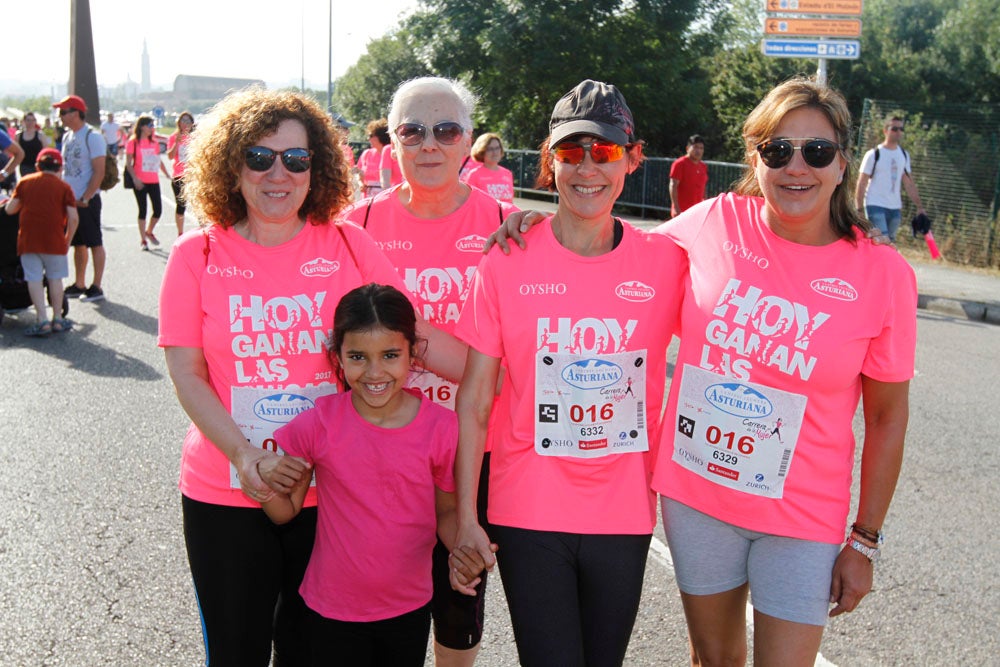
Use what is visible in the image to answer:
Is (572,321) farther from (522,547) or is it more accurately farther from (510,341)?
(522,547)

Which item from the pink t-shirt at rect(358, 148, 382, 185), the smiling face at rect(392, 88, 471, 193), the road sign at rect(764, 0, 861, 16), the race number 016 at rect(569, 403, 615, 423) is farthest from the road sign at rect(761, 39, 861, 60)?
the race number 016 at rect(569, 403, 615, 423)

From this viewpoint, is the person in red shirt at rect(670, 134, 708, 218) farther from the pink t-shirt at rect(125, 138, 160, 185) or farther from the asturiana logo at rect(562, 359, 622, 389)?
the asturiana logo at rect(562, 359, 622, 389)

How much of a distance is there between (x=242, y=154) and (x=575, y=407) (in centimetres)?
118

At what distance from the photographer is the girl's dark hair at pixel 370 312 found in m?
2.56

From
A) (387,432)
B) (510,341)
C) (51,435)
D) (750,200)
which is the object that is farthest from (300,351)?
(51,435)

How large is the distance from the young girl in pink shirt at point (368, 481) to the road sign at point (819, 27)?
45.2 feet

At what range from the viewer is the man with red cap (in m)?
10.5

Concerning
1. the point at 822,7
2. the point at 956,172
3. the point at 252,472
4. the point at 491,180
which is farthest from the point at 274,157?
the point at 956,172

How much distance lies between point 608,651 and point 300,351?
119cm

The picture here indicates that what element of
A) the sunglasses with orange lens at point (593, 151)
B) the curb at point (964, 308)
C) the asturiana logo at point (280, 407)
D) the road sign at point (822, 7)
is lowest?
the curb at point (964, 308)

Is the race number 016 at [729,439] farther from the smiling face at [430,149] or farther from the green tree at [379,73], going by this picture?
the green tree at [379,73]

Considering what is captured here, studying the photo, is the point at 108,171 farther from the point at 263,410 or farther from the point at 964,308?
the point at 964,308

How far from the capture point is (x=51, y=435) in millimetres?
6160

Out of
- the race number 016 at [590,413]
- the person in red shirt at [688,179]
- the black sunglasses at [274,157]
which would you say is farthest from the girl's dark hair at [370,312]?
the person in red shirt at [688,179]
